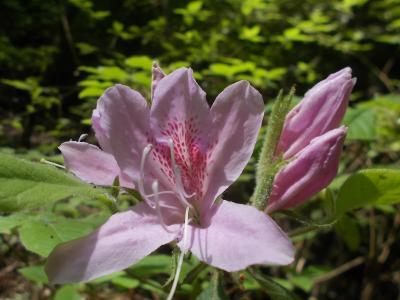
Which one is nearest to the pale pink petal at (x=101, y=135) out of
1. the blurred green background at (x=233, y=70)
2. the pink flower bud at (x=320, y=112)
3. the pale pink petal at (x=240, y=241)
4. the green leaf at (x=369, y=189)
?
the pale pink petal at (x=240, y=241)

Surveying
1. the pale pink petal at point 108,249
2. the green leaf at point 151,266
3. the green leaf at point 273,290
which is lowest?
the green leaf at point 151,266

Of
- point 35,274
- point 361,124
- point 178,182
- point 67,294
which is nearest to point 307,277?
point 361,124

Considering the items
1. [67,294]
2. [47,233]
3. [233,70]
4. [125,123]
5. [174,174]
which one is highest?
[125,123]

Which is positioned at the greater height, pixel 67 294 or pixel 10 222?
pixel 10 222

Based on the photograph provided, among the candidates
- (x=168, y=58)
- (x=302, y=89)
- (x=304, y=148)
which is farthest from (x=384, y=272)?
(x=304, y=148)

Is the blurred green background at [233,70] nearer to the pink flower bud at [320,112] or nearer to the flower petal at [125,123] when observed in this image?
the pink flower bud at [320,112]

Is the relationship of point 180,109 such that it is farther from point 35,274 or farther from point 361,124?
point 361,124
